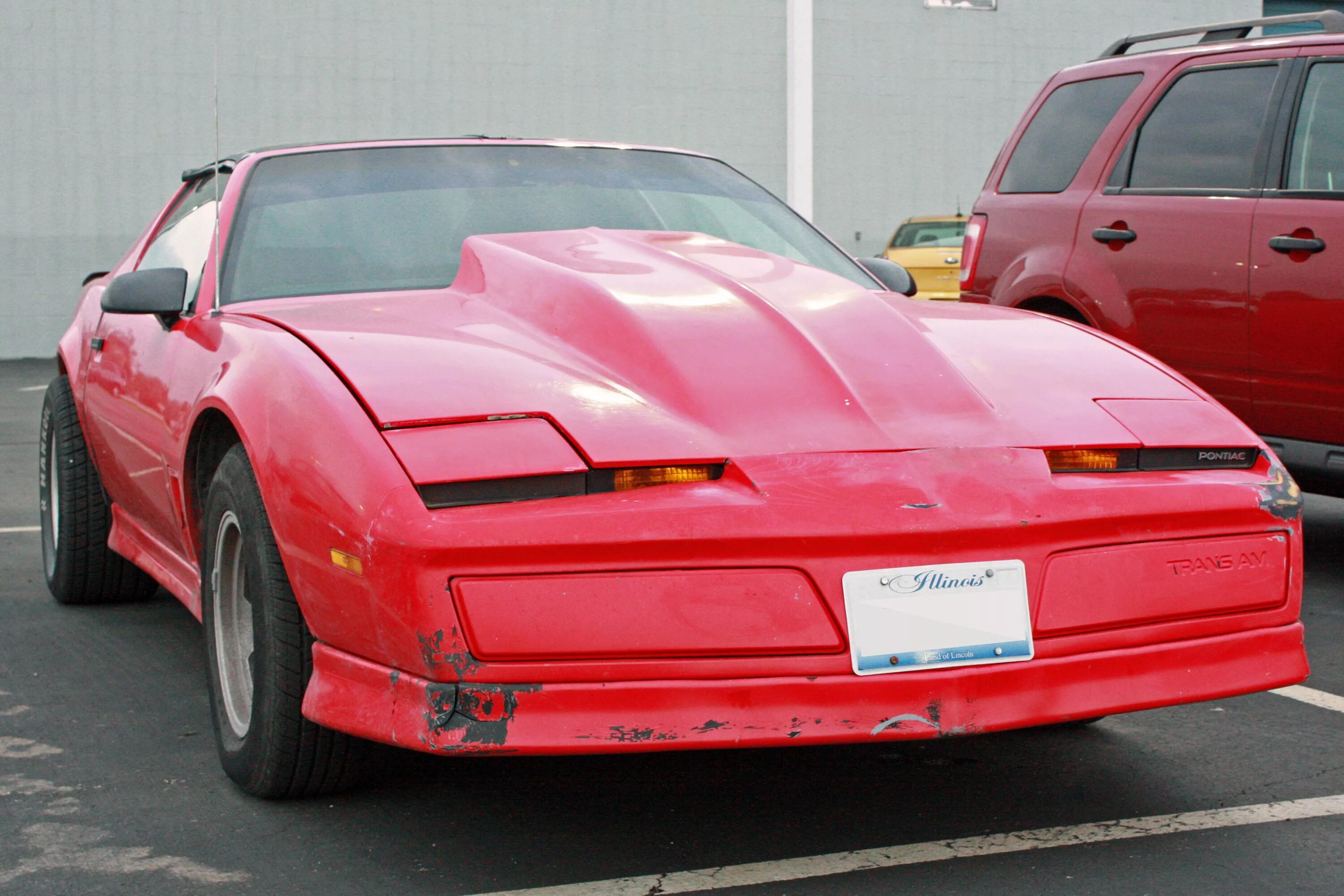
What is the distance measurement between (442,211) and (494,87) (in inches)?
650

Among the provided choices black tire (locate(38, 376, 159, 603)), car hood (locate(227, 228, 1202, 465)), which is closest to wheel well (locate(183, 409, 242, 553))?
car hood (locate(227, 228, 1202, 465))

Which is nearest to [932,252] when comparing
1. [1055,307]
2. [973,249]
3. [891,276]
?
[973,249]

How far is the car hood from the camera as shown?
2.46 metres

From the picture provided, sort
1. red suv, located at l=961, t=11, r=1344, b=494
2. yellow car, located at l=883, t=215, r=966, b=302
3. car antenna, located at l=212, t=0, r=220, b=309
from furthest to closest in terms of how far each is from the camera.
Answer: yellow car, located at l=883, t=215, r=966, b=302
red suv, located at l=961, t=11, r=1344, b=494
car antenna, located at l=212, t=0, r=220, b=309

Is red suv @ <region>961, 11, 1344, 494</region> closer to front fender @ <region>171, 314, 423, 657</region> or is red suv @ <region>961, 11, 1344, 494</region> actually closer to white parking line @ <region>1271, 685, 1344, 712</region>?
white parking line @ <region>1271, 685, 1344, 712</region>

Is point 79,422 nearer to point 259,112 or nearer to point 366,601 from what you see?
point 366,601

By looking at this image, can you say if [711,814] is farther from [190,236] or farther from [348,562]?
[190,236]

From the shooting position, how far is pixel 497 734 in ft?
7.43

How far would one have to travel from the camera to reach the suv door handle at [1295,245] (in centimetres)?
473

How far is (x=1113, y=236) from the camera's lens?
543cm

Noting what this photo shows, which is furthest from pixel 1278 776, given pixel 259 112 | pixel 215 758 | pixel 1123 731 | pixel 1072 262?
pixel 259 112

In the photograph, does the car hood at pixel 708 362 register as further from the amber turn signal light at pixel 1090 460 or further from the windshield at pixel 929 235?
the windshield at pixel 929 235

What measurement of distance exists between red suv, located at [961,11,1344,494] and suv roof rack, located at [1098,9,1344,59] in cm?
2

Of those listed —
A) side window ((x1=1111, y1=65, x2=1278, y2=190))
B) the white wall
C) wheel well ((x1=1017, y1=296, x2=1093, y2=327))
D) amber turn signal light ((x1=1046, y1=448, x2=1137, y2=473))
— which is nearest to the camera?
amber turn signal light ((x1=1046, y1=448, x2=1137, y2=473))
